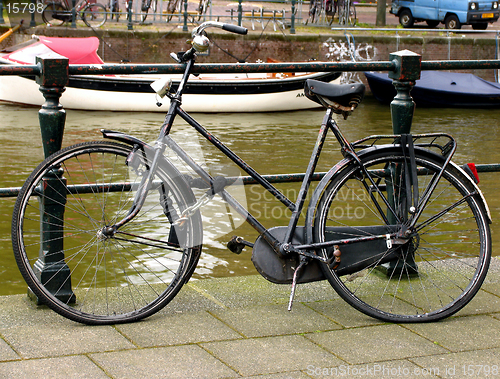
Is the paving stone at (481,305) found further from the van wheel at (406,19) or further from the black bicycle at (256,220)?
the van wheel at (406,19)

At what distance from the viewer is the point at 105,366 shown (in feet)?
7.89

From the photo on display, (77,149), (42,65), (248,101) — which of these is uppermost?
(42,65)

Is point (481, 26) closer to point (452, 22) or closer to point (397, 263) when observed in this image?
point (452, 22)

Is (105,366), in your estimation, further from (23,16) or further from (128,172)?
(23,16)

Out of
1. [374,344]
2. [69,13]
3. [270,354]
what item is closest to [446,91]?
[69,13]

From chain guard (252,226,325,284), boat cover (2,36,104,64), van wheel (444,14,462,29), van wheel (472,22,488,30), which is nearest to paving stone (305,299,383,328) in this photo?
chain guard (252,226,325,284)

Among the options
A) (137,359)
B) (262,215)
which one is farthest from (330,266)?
(262,215)

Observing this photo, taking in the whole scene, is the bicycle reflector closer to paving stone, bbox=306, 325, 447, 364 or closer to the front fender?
paving stone, bbox=306, 325, 447, 364

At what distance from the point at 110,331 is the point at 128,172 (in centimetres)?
73

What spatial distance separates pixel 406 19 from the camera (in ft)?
79.5

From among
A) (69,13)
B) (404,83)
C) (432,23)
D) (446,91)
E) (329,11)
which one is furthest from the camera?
(432,23)

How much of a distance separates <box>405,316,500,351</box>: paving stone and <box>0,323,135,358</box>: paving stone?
1.22 m

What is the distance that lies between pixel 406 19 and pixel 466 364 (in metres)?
23.3

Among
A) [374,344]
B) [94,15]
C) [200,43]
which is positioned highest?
[200,43]
